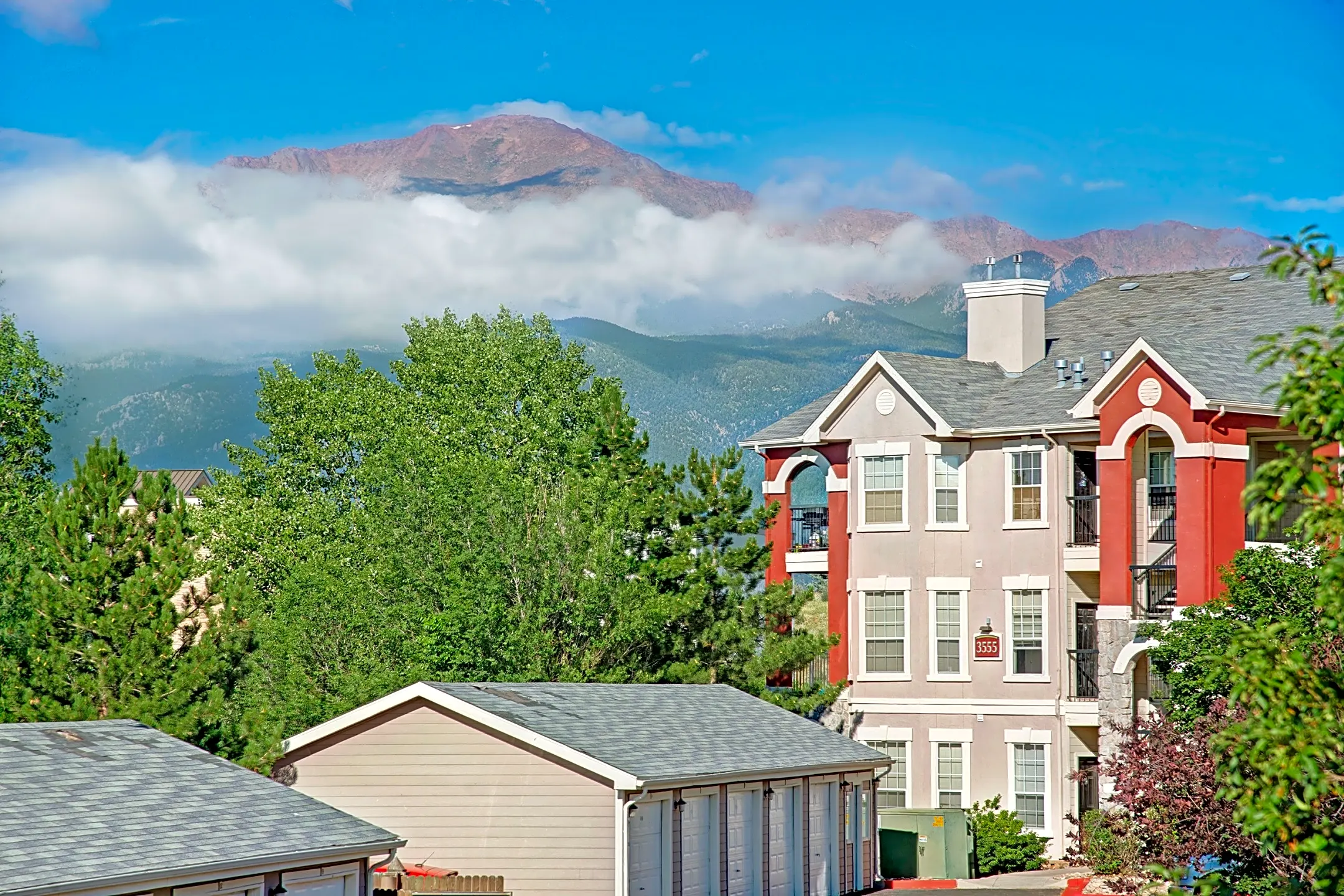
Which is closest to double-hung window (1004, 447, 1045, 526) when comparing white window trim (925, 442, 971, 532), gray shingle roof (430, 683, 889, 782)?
white window trim (925, 442, 971, 532)

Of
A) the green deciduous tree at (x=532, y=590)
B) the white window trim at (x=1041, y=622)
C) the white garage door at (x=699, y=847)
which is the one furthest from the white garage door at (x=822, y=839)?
the white window trim at (x=1041, y=622)

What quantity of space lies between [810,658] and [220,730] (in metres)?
16.7

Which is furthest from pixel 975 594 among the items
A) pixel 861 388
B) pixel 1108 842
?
pixel 1108 842

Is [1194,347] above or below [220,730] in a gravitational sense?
above

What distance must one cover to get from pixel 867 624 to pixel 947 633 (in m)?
2.06

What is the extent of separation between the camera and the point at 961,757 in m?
42.3

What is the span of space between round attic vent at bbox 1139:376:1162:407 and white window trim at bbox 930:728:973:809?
351 inches

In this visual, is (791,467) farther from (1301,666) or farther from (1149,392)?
(1301,666)

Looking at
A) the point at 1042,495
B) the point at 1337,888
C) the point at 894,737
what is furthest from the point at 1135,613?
the point at 1337,888

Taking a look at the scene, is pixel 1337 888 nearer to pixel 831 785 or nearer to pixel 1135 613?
pixel 831 785

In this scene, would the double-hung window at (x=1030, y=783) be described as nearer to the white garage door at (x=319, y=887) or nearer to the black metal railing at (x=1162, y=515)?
the black metal railing at (x=1162, y=515)

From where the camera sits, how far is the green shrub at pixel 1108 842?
112ft

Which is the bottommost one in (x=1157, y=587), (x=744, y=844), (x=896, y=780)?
(x=896, y=780)

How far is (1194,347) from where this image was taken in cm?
4009
